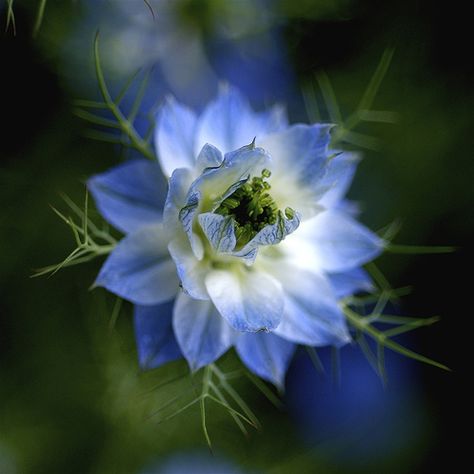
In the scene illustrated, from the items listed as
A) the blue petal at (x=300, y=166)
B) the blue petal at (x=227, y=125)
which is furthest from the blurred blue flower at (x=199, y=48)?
the blue petal at (x=300, y=166)

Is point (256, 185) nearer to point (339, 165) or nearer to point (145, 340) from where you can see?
point (339, 165)

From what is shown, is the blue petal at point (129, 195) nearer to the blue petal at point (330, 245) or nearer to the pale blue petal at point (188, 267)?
the pale blue petal at point (188, 267)

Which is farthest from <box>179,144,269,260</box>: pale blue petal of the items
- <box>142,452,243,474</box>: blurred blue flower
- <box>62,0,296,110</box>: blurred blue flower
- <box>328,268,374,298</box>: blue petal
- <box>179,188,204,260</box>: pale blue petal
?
<box>142,452,243,474</box>: blurred blue flower

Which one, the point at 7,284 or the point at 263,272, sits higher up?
the point at 7,284

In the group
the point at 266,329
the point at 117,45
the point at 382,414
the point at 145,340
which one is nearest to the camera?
the point at 266,329

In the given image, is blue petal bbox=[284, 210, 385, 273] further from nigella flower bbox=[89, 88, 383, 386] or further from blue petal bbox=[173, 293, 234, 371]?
blue petal bbox=[173, 293, 234, 371]

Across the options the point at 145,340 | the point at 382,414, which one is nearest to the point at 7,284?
the point at 145,340

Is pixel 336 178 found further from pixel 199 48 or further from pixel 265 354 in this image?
pixel 199 48
